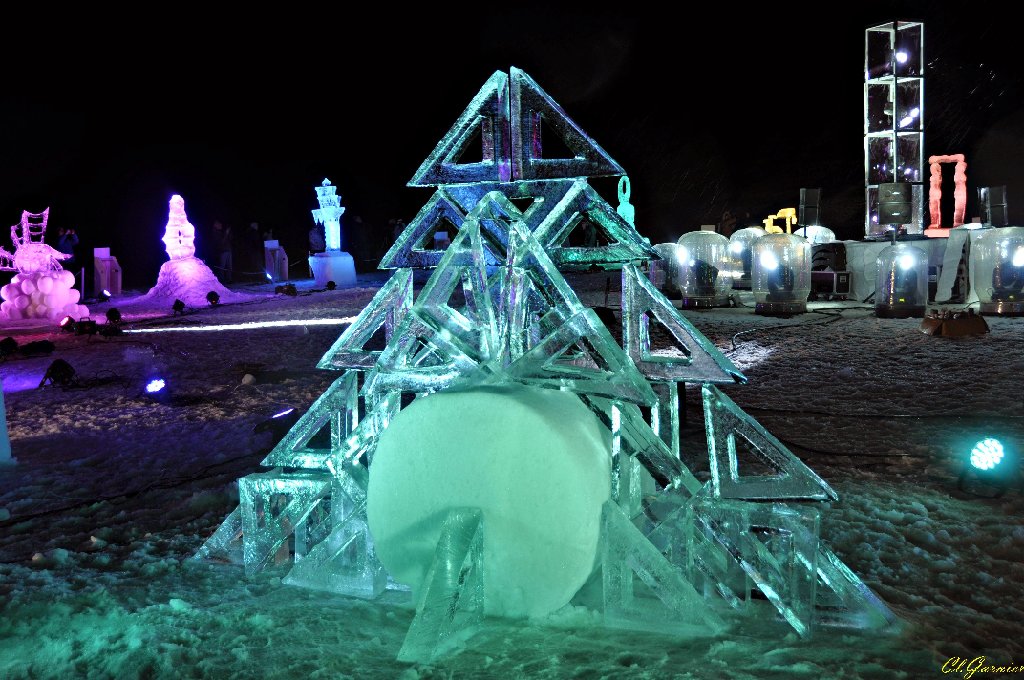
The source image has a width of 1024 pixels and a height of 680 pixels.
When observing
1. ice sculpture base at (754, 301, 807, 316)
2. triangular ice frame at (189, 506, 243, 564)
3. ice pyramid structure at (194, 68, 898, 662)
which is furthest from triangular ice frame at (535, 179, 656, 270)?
ice sculpture base at (754, 301, 807, 316)

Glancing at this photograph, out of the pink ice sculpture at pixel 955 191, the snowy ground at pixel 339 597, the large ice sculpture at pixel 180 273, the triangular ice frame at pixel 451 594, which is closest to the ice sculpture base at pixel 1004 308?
the snowy ground at pixel 339 597

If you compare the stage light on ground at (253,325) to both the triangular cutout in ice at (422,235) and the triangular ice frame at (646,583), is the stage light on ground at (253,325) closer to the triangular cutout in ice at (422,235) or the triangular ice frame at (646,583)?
the triangular cutout in ice at (422,235)

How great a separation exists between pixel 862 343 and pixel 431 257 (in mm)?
7546

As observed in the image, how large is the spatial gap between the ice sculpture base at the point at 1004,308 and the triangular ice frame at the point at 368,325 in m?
11.3

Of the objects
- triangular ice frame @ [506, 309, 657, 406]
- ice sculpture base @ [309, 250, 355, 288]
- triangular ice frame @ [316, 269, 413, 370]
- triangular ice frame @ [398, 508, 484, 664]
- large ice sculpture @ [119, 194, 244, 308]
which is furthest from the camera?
ice sculpture base @ [309, 250, 355, 288]

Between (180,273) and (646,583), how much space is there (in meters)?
16.6

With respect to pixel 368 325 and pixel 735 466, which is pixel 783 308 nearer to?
pixel 735 466

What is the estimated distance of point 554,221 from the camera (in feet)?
10.00

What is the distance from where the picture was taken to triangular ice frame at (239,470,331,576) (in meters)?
3.11

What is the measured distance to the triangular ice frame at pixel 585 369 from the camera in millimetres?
2621

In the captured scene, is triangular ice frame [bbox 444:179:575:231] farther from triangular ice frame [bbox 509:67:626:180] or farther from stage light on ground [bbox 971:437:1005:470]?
stage light on ground [bbox 971:437:1005:470]

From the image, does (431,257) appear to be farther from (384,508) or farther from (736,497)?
(736,497)

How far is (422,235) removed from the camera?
3234 mm

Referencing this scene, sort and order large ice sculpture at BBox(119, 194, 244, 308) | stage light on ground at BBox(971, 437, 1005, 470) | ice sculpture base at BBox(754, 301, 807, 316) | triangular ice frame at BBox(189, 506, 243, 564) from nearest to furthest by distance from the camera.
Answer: triangular ice frame at BBox(189, 506, 243, 564)
stage light on ground at BBox(971, 437, 1005, 470)
ice sculpture base at BBox(754, 301, 807, 316)
large ice sculpture at BBox(119, 194, 244, 308)
